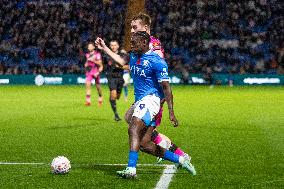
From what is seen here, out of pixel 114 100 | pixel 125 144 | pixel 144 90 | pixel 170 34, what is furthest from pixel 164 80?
pixel 170 34

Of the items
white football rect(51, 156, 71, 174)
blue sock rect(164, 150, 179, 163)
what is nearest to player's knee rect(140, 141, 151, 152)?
blue sock rect(164, 150, 179, 163)

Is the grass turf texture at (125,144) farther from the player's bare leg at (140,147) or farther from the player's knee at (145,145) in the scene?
the player's knee at (145,145)

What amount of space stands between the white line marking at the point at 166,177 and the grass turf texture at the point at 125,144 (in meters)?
0.09

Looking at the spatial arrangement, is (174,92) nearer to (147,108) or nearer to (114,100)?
(114,100)

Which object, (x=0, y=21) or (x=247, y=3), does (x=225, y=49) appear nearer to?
(x=247, y=3)

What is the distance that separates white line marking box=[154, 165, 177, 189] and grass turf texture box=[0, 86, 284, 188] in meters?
0.09

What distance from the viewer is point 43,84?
1813 inches

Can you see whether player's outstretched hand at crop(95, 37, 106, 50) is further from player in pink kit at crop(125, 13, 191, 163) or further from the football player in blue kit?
player in pink kit at crop(125, 13, 191, 163)

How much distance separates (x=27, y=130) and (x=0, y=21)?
36323 millimetres

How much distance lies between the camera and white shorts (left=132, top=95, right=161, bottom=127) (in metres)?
9.19

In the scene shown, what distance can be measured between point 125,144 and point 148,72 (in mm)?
4596

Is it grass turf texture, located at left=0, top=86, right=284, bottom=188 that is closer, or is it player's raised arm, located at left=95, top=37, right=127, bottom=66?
grass turf texture, located at left=0, top=86, right=284, bottom=188

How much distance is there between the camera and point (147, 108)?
9219mm

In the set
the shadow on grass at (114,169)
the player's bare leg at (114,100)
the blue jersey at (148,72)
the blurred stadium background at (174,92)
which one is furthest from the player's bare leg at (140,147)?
the player's bare leg at (114,100)
